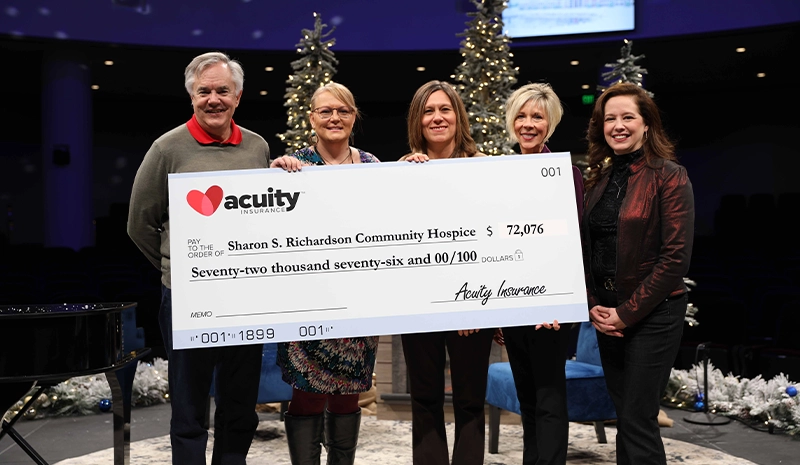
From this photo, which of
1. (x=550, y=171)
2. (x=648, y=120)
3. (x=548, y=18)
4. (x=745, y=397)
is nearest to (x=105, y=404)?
(x=550, y=171)

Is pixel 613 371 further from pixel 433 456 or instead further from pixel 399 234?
pixel 399 234

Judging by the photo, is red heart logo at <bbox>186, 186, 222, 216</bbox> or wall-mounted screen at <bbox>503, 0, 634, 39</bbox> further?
wall-mounted screen at <bbox>503, 0, 634, 39</bbox>

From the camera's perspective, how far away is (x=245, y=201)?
2.78m

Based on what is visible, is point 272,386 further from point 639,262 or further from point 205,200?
point 639,262

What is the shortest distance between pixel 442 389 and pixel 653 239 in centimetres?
100

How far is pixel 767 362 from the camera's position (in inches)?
218

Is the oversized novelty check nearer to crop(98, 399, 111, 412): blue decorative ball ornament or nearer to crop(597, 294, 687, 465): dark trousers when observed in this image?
crop(597, 294, 687, 465): dark trousers

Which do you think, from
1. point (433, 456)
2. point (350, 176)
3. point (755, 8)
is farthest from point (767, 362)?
point (755, 8)

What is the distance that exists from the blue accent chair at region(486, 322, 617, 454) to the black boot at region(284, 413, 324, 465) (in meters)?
1.45

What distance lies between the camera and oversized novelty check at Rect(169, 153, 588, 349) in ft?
8.98

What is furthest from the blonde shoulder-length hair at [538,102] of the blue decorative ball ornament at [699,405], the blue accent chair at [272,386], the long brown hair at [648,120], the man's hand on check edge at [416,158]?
the blue decorative ball ornament at [699,405]

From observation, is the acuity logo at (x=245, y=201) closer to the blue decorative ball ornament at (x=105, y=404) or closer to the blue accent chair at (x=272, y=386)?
the blue accent chair at (x=272, y=386)

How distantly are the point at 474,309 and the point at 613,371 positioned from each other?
1.97ft

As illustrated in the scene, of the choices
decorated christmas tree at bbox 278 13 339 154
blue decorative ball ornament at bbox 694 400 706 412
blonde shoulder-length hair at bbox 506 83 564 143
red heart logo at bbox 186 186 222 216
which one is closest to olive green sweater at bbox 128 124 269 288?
red heart logo at bbox 186 186 222 216
